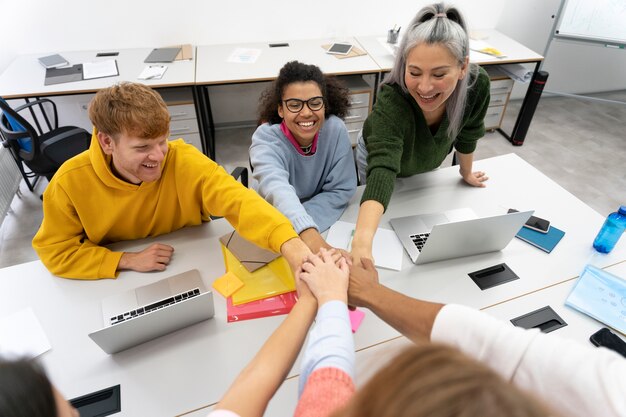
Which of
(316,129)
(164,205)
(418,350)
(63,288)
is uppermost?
(418,350)

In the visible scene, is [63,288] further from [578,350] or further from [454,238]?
[578,350]

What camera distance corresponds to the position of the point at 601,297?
124 cm

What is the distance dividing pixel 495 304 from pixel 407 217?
0.49 metres

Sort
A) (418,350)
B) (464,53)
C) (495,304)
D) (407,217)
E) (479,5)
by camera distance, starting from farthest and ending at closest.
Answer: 1. (479,5)
2. (407,217)
3. (464,53)
4. (495,304)
5. (418,350)

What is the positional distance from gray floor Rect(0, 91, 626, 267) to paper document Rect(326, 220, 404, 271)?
2.00m

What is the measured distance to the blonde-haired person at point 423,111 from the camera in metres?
1.37

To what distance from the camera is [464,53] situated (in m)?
1.41

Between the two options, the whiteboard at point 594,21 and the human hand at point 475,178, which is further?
the whiteboard at point 594,21

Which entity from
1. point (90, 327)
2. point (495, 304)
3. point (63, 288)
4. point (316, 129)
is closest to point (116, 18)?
point (316, 129)

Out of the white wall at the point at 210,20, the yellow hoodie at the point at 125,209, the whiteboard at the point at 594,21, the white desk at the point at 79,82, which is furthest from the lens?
the whiteboard at the point at 594,21

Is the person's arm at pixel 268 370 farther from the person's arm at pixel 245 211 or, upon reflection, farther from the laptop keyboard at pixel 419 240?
the laptop keyboard at pixel 419 240

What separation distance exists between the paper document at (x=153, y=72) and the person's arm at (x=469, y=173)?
225cm

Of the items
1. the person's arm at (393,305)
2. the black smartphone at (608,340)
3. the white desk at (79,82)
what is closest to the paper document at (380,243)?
the person's arm at (393,305)

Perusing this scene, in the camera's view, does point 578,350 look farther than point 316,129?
No
